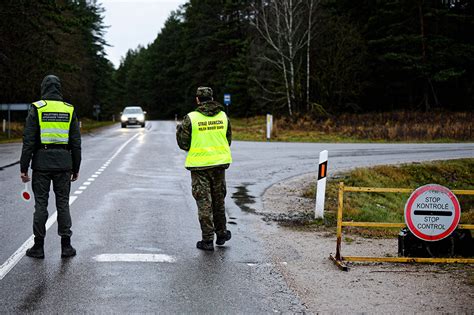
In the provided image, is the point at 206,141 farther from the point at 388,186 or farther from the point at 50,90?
the point at 388,186

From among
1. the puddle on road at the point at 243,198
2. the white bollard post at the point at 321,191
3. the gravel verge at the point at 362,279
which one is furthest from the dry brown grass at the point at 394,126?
the gravel verge at the point at 362,279

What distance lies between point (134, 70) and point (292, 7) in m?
84.4

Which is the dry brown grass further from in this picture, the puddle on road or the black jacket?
the black jacket

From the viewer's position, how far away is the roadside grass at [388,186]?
10.4 meters

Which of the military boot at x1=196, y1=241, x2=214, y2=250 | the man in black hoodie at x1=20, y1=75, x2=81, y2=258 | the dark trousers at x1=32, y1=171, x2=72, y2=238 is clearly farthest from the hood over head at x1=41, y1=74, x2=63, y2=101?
the military boot at x1=196, y1=241, x2=214, y2=250

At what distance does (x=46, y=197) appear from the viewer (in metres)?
6.42

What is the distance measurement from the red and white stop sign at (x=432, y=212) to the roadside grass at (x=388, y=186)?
1.98m

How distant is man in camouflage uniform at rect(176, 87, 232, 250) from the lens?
6.98 meters

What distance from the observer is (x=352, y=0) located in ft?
174

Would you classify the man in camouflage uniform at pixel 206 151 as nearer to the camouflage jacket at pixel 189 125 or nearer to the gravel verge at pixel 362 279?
the camouflage jacket at pixel 189 125

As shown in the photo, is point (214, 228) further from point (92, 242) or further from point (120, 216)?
point (120, 216)

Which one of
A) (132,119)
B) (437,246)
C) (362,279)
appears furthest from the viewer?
(132,119)

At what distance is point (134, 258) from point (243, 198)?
5408mm

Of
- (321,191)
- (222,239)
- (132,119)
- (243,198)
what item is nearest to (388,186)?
(243,198)
